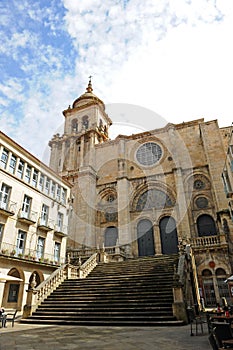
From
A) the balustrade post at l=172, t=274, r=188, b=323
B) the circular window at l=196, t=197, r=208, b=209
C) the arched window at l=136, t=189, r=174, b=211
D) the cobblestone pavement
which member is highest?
the arched window at l=136, t=189, r=174, b=211

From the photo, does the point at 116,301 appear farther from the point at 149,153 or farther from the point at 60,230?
the point at 149,153

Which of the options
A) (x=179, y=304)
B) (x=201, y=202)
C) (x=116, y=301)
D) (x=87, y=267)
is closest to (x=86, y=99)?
(x=201, y=202)

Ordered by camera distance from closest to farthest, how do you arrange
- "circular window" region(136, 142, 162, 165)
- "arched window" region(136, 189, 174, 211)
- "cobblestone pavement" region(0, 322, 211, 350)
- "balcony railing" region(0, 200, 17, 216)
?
"cobblestone pavement" region(0, 322, 211, 350), "balcony railing" region(0, 200, 17, 216), "arched window" region(136, 189, 174, 211), "circular window" region(136, 142, 162, 165)

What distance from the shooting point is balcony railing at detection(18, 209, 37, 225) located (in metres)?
17.0

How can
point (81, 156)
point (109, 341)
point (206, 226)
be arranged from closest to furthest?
point (109, 341) → point (206, 226) → point (81, 156)

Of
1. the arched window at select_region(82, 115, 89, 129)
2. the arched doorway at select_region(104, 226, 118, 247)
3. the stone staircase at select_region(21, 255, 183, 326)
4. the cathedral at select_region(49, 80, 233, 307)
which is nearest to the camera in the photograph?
the stone staircase at select_region(21, 255, 183, 326)

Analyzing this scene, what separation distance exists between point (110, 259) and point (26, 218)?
7934mm

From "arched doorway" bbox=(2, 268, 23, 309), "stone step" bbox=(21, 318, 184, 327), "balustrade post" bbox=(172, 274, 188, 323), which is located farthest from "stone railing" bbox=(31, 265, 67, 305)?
"balustrade post" bbox=(172, 274, 188, 323)

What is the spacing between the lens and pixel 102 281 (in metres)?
13.2

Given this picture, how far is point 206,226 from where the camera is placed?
71.5 ft

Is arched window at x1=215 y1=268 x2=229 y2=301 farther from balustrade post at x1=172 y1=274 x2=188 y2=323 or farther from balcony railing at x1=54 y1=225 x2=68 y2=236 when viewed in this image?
balcony railing at x1=54 y1=225 x2=68 y2=236

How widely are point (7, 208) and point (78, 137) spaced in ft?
57.1

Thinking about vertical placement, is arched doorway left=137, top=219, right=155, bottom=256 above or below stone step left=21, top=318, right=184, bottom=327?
above

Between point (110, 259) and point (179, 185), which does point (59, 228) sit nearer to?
point (110, 259)
